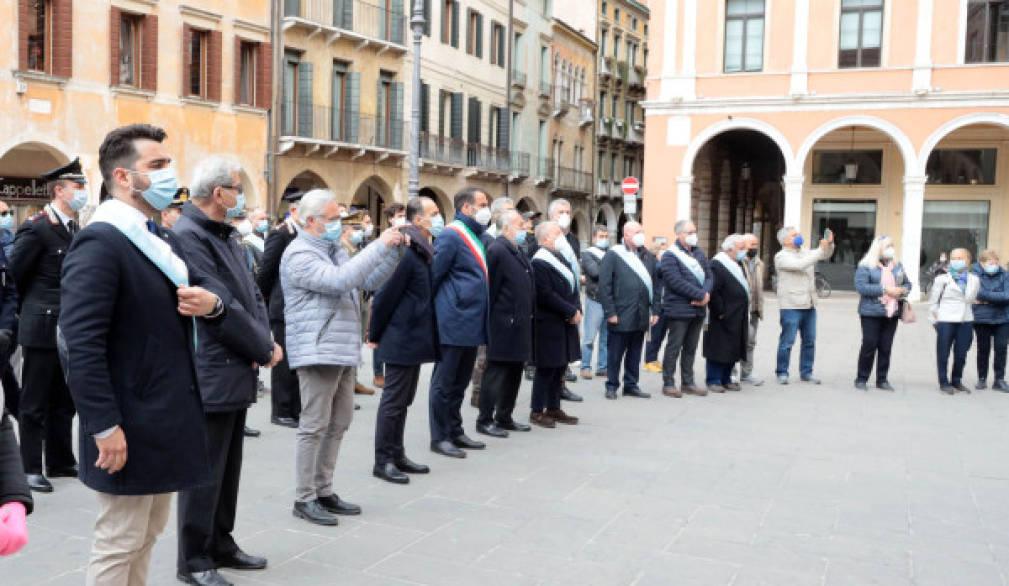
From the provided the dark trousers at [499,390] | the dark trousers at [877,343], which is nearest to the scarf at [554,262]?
the dark trousers at [499,390]

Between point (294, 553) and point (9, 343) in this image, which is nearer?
point (9, 343)

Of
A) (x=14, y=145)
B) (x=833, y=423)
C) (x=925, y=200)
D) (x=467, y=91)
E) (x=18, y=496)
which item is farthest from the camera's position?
(x=467, y=91)

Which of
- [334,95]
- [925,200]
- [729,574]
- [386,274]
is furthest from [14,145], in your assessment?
[925,200]

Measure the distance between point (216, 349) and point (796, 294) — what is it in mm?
9301

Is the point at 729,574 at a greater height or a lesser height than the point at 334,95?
lesser

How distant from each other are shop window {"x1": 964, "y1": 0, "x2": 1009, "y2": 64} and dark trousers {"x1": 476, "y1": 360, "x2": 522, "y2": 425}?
22.8 meters

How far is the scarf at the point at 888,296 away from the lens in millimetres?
11609

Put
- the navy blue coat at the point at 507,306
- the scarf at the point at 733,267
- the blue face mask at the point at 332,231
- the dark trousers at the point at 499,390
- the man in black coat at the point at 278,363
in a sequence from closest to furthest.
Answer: the blue face mask at the point at 332,231, the navy blue coat at the point at 507,306, the dark trousers at the point at 499,390, the man in black coat at the point at 278,363, the scarf at the point at 733,267

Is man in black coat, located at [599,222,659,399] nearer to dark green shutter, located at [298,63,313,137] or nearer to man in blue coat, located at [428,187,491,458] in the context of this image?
man in blue coat, located at [428,187,491,458]

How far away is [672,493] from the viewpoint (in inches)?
258

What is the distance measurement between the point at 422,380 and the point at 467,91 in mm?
27716

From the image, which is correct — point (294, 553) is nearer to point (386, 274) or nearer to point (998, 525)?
point (386, 274)

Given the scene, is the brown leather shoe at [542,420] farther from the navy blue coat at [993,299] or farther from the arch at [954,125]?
the arch at [954,125]

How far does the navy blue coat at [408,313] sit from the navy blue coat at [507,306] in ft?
4.92
